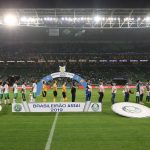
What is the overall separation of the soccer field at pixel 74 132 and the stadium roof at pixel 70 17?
631 inches

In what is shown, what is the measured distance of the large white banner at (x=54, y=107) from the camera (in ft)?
63.7

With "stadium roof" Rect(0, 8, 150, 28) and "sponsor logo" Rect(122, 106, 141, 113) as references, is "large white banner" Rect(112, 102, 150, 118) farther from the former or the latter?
"stadium roof" Rect(0, 8, 150, 28)

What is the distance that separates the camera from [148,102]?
88.7ft

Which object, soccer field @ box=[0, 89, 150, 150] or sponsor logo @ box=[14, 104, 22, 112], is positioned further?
sponsor logo @ box=[14, 104, 22, 112]

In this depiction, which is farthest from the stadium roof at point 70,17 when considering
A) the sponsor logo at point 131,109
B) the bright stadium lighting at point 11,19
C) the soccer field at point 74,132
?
the soccer field at point 74,132

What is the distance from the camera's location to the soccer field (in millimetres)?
11664

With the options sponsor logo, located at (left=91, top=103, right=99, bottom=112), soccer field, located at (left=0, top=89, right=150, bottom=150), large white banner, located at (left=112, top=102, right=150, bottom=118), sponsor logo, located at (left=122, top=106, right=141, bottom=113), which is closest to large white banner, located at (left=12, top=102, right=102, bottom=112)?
sponsor logo, located at (left=91, top=103, right=99, bottom=112)

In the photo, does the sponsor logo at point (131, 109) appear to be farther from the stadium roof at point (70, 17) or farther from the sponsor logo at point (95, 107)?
the stadium roof at point (70, 17)

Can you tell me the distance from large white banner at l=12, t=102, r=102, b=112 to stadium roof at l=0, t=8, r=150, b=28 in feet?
46.7

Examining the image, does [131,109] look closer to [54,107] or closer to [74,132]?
[54,107]

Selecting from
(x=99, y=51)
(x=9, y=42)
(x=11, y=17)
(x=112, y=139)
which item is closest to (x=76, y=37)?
(x=99, y=51)

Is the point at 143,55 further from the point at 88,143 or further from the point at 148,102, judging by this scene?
the point at 88,143

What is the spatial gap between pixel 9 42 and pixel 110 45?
836 inches

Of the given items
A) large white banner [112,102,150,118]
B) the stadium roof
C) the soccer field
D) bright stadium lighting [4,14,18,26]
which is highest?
the stadium roof
